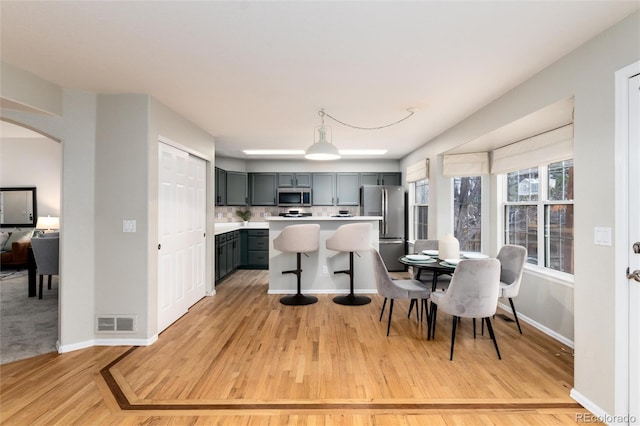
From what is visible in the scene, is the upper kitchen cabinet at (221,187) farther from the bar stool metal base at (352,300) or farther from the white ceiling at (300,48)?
the bar stool metal base at (352,300)

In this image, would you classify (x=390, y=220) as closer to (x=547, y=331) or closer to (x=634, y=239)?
(x=547, y=331)

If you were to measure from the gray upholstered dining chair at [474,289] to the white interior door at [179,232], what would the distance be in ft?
9.47

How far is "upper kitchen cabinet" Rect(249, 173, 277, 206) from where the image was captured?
22.8 ft

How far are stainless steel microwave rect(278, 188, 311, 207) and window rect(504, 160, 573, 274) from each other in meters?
3.86

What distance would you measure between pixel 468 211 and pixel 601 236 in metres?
2.80

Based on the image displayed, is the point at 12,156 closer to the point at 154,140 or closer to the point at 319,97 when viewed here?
the point at 154,140

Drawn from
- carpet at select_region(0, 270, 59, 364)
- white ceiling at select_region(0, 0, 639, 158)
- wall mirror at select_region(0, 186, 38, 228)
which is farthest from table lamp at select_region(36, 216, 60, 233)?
white ceiling at select_region(0, 0, 639, 158)

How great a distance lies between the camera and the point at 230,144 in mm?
5340

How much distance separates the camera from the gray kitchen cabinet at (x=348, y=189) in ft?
22.9


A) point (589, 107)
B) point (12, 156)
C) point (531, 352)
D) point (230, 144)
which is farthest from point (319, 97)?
point (12, 156)

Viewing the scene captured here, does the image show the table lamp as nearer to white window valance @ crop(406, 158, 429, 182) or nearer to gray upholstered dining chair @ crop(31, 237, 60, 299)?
gray upholstered dining chair @ crop(31, 237, 60, 299)

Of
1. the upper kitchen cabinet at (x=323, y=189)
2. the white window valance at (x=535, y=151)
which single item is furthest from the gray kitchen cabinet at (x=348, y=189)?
the white window valance at (x=535, y=151)

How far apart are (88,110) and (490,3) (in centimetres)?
336

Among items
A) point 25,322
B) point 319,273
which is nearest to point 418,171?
point 319,273
